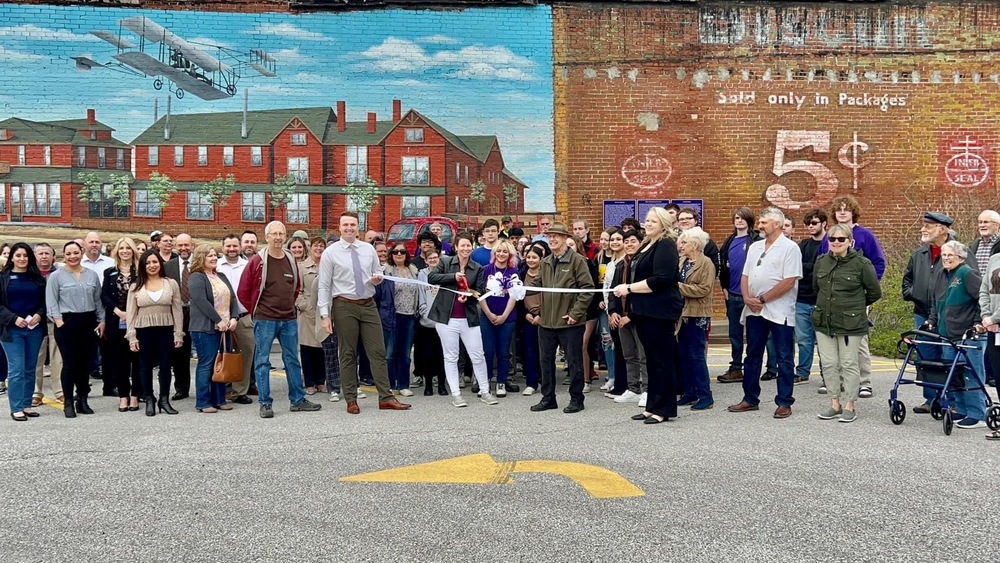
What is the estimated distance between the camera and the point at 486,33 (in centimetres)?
1747

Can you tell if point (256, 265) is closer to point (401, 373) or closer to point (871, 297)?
point (401, 373)

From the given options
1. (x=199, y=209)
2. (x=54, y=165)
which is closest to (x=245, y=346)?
(x=199, y=209)

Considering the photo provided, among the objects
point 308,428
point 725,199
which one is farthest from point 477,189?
point 308,428

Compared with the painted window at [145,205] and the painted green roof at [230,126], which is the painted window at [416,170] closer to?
the painted green roof at [230,126]

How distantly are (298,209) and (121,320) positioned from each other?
7.67m

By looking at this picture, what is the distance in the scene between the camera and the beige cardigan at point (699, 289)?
31.4ft

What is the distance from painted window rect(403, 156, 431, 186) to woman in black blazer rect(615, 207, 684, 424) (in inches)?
355

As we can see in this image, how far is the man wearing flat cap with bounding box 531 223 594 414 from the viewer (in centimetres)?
975

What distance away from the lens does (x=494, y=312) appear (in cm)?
1088

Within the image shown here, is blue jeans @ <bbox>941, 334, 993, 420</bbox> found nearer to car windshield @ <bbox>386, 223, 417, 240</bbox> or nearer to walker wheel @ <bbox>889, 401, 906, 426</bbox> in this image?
walker wheel @ <bbox>889, 401, 906, 426</bbox>

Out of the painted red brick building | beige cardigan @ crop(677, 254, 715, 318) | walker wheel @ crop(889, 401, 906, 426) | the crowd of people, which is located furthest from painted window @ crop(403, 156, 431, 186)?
walker wheel @ crop(889, 401, 906, 426)

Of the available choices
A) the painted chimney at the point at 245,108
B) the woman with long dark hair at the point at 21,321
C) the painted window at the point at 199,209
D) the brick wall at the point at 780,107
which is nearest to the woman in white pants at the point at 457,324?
the woman with long dark hair at the point at 21,321

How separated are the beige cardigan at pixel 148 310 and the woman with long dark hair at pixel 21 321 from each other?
1.00 m

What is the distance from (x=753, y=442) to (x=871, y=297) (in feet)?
6.94
